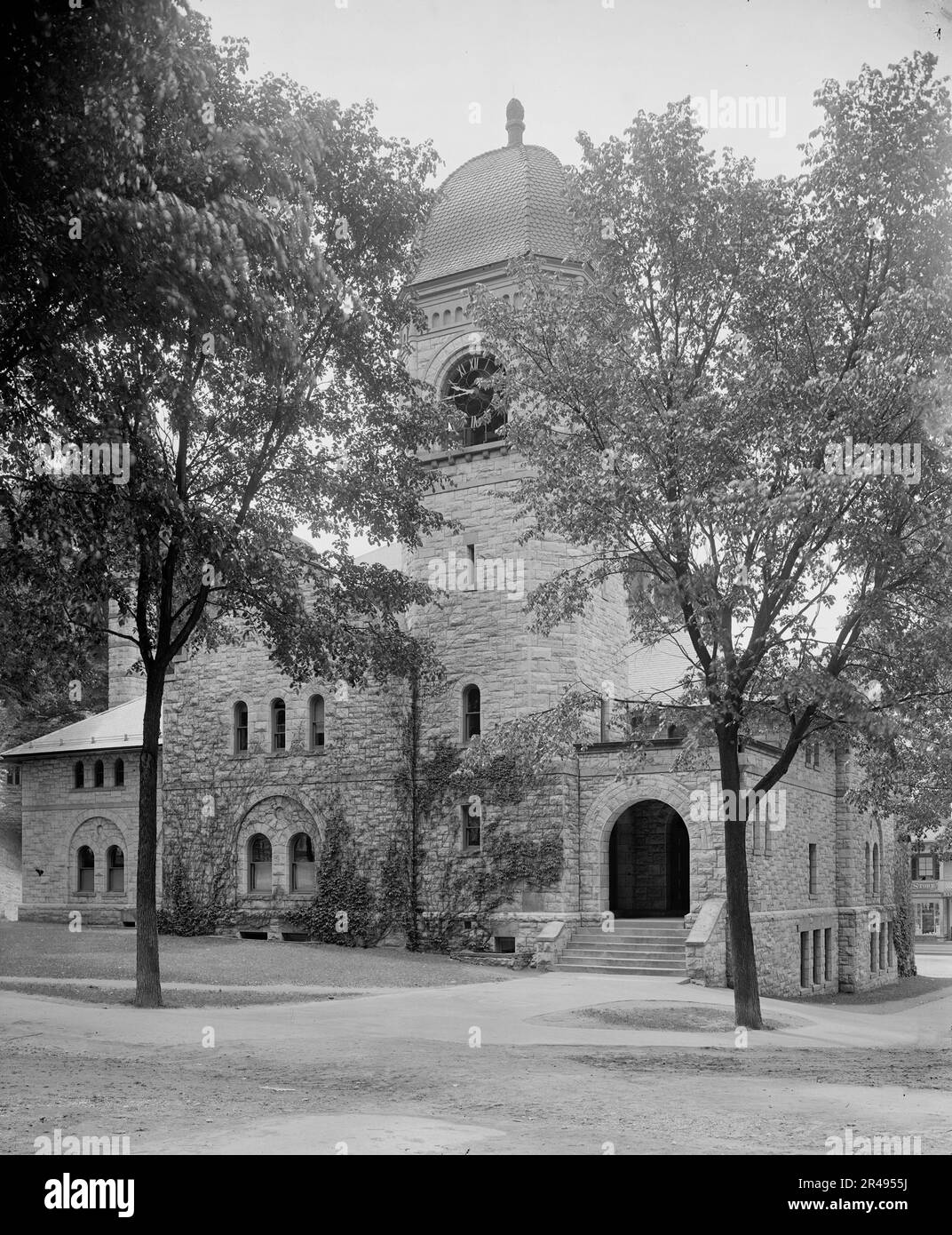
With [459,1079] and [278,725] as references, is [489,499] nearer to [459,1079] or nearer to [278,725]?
[278,725]

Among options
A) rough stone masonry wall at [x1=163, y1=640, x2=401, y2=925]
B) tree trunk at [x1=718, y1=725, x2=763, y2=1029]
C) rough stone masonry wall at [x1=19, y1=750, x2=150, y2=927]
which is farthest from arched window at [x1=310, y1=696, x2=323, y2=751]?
tree trunk at [x1=718, y1=725, x2=763, y2=1029]

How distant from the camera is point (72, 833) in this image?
37.8 m

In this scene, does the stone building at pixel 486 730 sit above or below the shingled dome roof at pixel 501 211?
below

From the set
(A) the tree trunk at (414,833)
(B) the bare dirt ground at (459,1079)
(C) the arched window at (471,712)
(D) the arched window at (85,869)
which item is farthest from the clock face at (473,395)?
(D) the arched window at (85,869)

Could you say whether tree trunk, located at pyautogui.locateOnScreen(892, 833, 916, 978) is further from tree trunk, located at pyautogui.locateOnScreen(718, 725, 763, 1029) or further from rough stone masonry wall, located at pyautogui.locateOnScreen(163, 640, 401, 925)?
tree trunk, located at pyautogui.locateOnScreen(718, 725, 763, 1029)

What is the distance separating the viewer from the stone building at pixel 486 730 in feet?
90.5

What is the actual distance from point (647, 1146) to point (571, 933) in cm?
1979

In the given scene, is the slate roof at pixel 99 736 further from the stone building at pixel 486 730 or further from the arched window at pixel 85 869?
the stone building at pixel 486 730

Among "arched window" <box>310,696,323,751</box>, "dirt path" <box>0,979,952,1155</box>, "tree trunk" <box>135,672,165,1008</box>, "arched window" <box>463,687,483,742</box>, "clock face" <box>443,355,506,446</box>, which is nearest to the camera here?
"dirt path" <box>0,979,952,1155</box>

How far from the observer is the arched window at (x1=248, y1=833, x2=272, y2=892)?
3191 cm

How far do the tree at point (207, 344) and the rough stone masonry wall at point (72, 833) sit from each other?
18.0m

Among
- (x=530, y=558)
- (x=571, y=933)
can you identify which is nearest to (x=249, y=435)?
(x=530, y=558)

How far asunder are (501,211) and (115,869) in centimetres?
2177

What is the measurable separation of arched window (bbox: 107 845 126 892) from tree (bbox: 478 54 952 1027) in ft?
74.7
